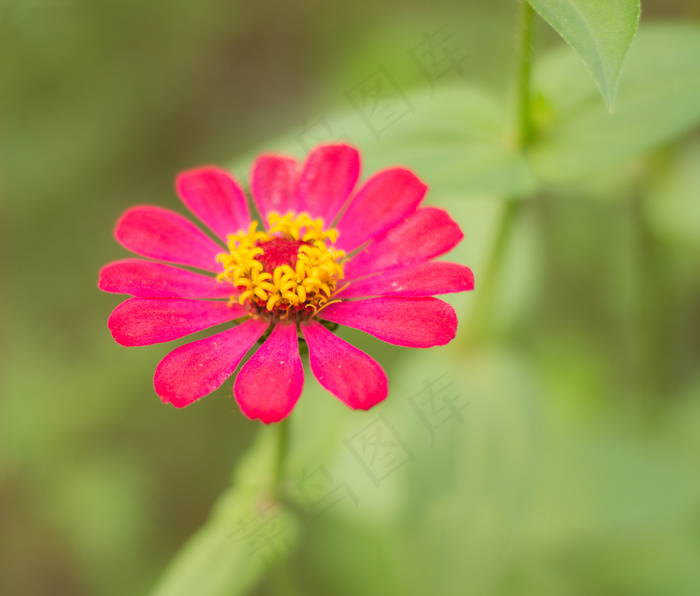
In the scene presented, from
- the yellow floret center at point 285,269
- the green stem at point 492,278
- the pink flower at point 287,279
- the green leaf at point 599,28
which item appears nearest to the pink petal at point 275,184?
the pink flower at point 287,279

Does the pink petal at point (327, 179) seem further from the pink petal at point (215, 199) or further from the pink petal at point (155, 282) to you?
the pink petal at point (155, 282)

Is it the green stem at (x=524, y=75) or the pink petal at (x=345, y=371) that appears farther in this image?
the green stem at (x=524, y=75)

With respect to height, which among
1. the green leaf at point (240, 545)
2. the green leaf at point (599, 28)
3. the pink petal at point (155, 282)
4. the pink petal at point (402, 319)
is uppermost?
the pink petal at point (155, 282)

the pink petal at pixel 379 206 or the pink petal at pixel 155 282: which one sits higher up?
the pink petal at pixel 155 282

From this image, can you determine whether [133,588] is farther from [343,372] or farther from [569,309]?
[569,309]

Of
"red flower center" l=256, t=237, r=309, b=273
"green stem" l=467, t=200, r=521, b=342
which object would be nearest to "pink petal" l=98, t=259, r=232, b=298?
"red flower center" l=256, t=237, r=309, b=273

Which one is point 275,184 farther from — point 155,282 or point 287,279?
point 155,282
